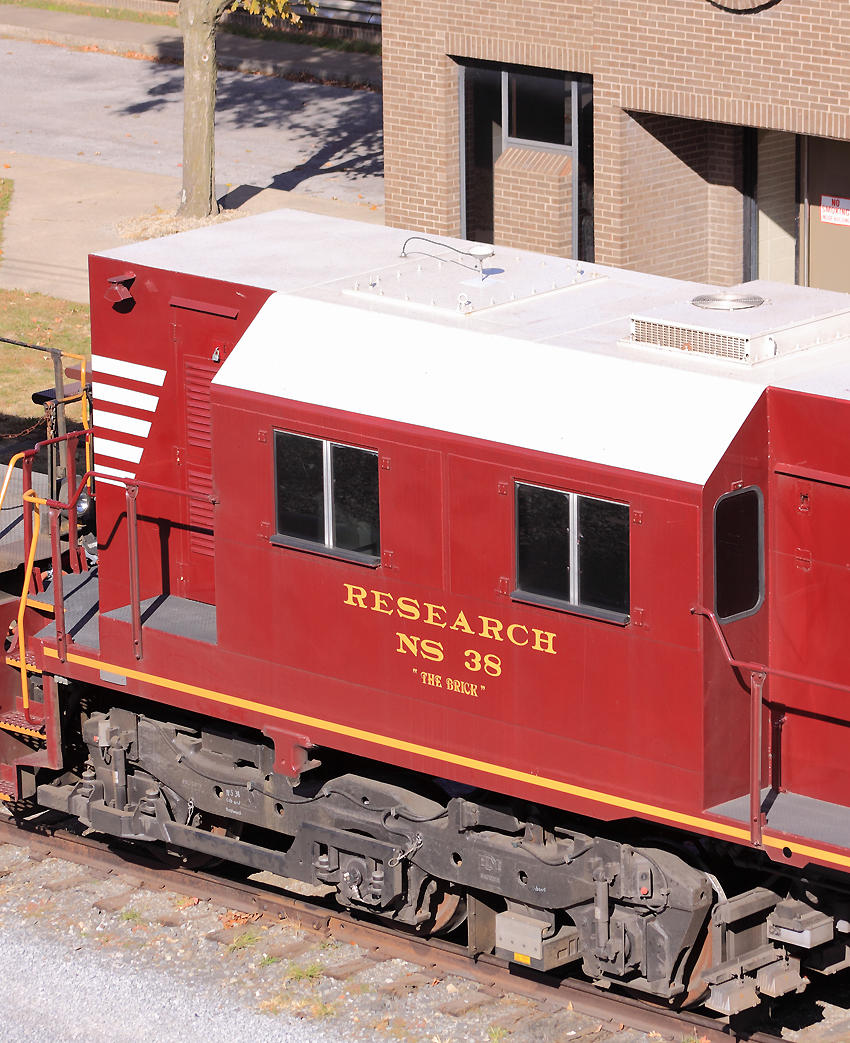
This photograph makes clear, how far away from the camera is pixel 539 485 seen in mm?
9461

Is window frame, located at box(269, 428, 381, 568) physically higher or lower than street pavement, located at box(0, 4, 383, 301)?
higher

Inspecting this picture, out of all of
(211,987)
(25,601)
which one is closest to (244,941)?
(211,987)

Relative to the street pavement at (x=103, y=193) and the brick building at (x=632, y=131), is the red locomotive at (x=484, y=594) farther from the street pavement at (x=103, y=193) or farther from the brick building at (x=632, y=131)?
the street pavement at (x=103, y=193)

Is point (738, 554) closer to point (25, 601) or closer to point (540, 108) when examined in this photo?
point (25, 601)

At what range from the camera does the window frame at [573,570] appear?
9.27 metres

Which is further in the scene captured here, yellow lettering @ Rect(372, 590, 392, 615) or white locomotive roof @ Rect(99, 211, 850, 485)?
yellow lettering @ Rect(372, 590, 392, 615)

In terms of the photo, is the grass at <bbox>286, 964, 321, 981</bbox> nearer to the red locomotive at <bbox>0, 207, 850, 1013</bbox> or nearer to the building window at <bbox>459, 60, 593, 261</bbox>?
the red locomotive at <bbox>0, 207, 850, 1013</bbox>

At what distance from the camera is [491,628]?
984 cm

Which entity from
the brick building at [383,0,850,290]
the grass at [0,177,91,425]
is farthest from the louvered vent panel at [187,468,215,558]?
the grass at [0,177,91,425]

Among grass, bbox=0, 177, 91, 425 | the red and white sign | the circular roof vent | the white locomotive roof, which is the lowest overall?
grass, bbox=0, 177, 91, 425

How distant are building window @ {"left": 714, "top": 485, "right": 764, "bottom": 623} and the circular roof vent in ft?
4.19

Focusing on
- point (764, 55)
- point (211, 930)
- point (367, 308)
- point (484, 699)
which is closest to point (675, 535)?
point (484, 699)

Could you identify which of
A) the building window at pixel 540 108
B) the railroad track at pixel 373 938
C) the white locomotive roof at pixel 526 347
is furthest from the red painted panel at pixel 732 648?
the building window at pixel 540 108

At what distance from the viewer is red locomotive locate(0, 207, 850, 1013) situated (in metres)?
9.20
